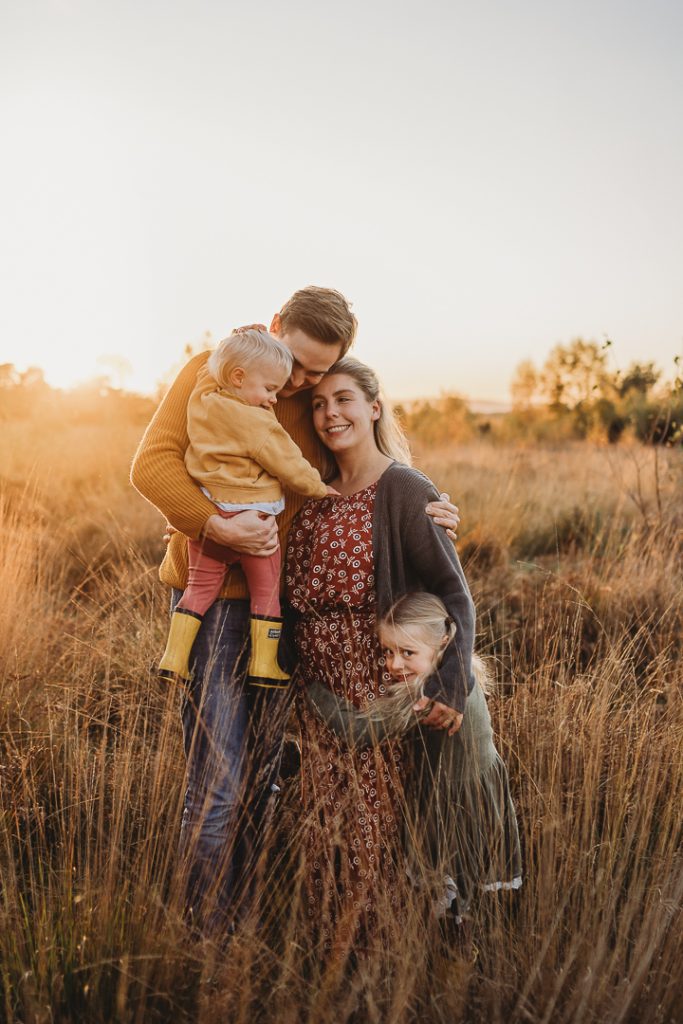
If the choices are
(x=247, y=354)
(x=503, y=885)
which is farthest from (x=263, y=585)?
(x=503, y=885)

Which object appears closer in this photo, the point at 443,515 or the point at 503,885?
the point at 503,885

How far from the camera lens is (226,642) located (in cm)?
278

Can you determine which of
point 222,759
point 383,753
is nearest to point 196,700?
point 222,759

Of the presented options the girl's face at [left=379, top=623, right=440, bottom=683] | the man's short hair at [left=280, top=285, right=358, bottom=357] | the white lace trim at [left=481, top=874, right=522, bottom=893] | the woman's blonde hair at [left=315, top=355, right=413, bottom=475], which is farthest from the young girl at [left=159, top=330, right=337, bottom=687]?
the white lace trim at [left=481, top=874, right=522, bottom=893]

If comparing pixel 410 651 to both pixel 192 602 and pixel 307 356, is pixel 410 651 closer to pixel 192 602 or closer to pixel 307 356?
pixel 192 602

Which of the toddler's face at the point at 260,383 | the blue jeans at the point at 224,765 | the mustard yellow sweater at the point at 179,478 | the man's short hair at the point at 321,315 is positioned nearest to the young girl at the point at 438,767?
the blue jeans at the point at 224,765

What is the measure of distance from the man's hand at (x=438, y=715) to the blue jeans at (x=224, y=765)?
54cm

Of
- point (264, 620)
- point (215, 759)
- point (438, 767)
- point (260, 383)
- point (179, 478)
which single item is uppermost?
point (260, 383)

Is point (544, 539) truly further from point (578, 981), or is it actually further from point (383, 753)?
point (578, 981)

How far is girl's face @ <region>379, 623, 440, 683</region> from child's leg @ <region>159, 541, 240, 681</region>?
645mm

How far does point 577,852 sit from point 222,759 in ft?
4.08

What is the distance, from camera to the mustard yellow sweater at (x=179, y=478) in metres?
2.70

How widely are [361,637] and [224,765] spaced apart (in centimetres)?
65

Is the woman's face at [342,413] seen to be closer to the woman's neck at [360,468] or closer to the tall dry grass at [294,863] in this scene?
the woman's neck at [360,468]
